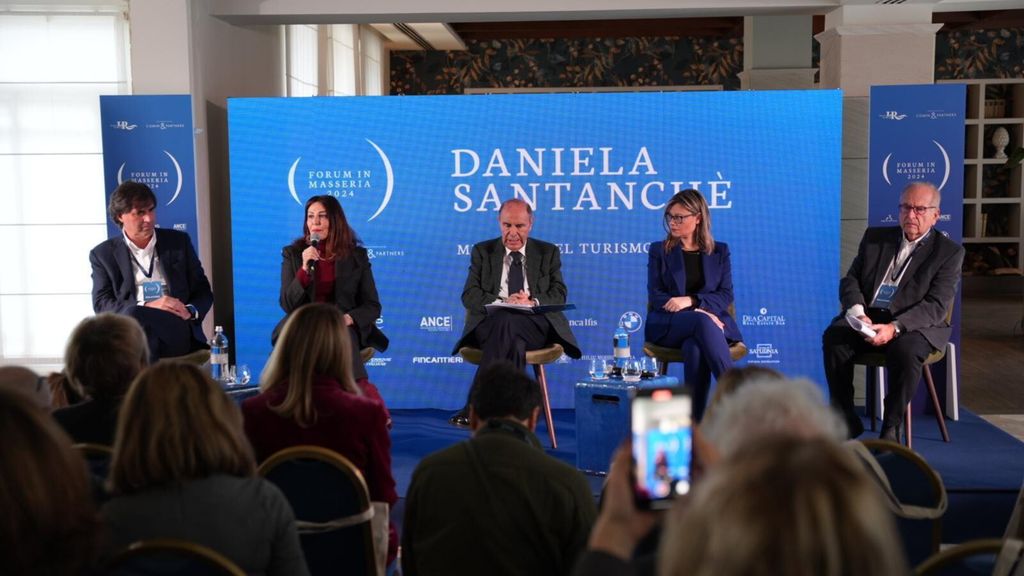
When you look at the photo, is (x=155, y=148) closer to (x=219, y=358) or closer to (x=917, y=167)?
(x=219, y=358)

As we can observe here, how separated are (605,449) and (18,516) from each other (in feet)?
10.9

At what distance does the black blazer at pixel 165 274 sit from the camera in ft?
16.6

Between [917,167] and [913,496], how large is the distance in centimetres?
391

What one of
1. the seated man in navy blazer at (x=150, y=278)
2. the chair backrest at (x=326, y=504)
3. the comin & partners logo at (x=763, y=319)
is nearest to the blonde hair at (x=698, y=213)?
the comin & partners logo at (x=763, y=319)

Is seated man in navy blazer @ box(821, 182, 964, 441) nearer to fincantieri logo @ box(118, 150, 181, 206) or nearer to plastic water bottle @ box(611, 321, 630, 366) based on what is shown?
plastic water bottle @ box(611, 321, 630, 366)

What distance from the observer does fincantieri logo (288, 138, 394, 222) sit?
6.20m

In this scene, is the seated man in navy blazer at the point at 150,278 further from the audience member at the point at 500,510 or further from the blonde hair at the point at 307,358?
the audience member at the point at 500,510

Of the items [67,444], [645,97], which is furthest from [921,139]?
[67,444]

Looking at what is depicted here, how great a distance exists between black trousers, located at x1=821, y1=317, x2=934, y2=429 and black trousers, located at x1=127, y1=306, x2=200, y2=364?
10.3 feet

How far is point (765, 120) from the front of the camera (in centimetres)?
610

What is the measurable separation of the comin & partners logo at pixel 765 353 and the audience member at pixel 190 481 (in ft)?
15.3

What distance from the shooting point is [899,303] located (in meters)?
5.07

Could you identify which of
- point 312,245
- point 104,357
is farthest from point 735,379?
point 312,245

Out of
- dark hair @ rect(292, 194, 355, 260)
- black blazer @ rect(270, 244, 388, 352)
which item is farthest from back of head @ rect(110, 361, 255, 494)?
dark hair @ rect(292, 194, 355, 260)
